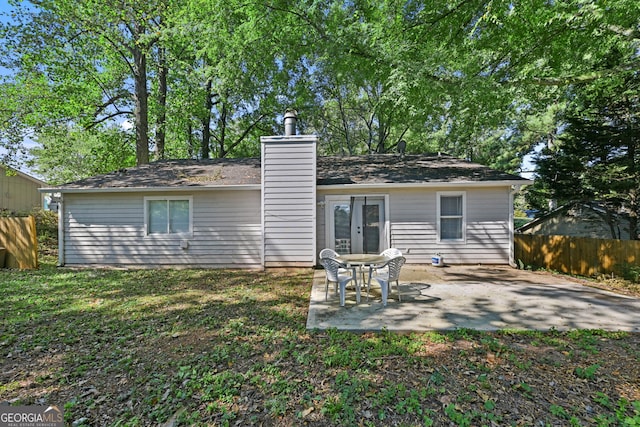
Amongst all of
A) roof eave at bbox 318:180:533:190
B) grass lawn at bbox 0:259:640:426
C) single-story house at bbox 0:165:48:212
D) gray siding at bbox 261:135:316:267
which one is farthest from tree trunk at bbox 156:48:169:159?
grass lawn at bbox 0:259:640:426

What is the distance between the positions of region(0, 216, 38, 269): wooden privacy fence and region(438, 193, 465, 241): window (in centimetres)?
1174

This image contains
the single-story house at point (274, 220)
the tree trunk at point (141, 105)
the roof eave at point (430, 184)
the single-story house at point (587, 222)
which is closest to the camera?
the roof eave at point (430, 184)

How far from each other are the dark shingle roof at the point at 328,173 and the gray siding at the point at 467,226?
0.41 meters

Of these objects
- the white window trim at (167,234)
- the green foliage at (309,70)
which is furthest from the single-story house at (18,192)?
the white window trim at (167,234)

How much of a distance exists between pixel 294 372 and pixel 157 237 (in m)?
7.44

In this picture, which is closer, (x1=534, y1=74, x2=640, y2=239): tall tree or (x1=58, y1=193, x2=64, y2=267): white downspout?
(x1=58, y1=193, x2=64, y2=267): white downspout

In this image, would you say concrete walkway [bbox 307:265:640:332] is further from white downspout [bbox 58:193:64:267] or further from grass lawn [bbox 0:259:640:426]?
white downspout [bbox 58:193:64:267]

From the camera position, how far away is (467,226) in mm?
8367

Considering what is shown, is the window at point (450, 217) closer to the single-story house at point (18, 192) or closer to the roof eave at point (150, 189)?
the roof eave at point (150, 189)

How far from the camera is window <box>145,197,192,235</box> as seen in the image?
869 cm

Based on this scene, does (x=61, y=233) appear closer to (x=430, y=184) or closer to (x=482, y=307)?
(x=430, y=184)

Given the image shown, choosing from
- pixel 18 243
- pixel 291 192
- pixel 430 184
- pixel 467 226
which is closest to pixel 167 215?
pixel 291 192

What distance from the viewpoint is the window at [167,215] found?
8688 mm

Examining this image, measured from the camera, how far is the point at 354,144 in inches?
842
